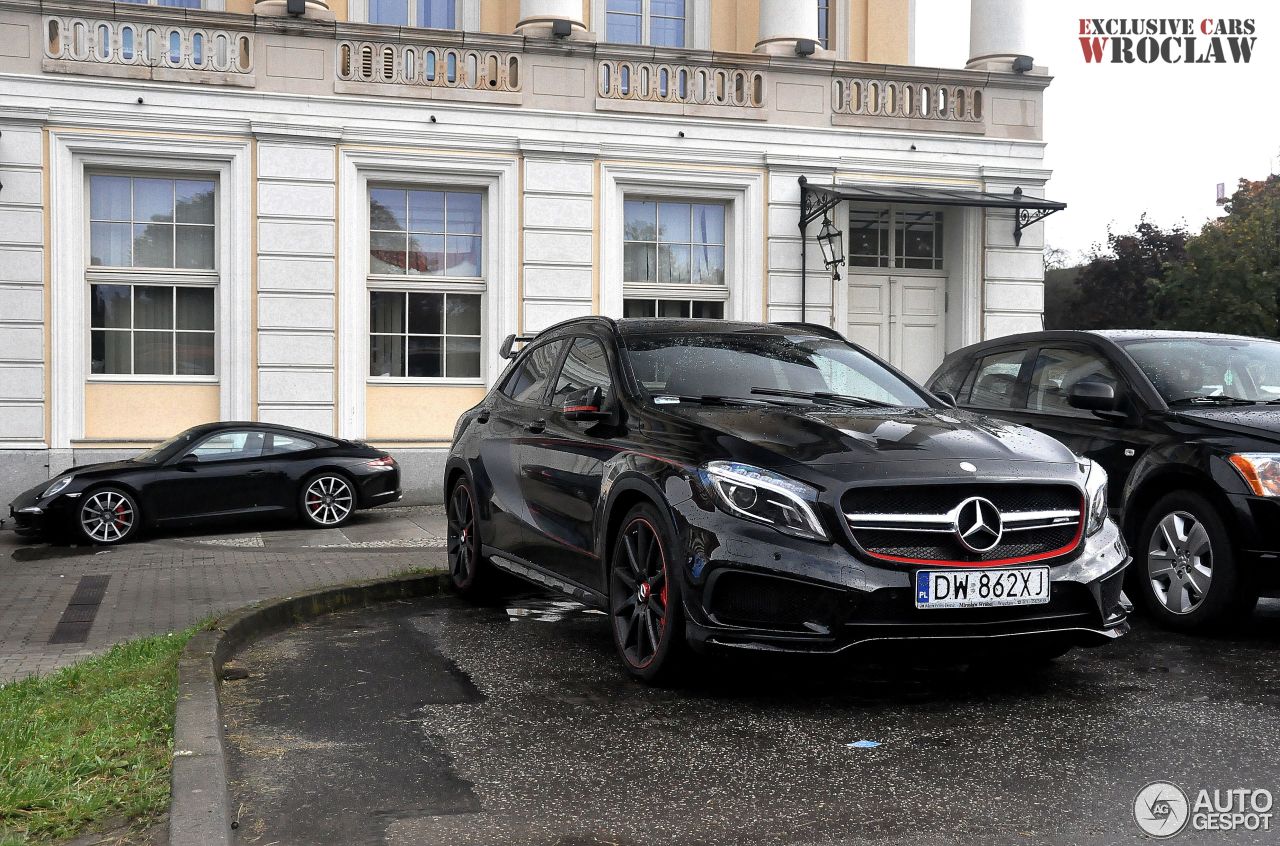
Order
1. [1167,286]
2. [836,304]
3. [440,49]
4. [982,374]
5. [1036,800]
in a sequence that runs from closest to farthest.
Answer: [1036,800], [982,374], [440,49], [836,304], [1167,286]

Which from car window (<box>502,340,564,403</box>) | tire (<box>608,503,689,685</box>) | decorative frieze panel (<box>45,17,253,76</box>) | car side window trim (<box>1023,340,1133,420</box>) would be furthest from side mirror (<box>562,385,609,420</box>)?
decorative frieze panel (<box>45,17,253,76</box>)

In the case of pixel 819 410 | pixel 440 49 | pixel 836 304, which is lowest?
pixel 819 410

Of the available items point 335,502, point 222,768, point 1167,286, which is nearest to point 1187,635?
point 222,768

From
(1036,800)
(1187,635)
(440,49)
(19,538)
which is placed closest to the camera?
(1036,800)

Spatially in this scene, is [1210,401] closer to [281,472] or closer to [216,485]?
[281,472]

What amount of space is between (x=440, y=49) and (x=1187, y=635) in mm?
13383

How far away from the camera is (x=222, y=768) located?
14.0ft

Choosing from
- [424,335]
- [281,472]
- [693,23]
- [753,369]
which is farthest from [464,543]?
[693,23]

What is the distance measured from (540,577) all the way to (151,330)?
1183 cm

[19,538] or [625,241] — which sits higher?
[625,241]

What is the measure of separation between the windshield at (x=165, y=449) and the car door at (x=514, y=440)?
7.38 metres

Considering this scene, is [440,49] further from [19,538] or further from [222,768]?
[222,768]

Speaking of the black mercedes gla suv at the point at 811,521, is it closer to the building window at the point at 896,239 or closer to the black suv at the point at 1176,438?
the black suv at the point at 1176,438

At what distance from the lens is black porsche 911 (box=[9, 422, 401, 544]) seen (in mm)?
13914
